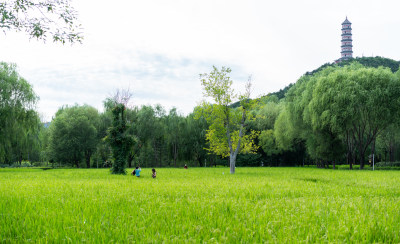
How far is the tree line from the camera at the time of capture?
32.2 m

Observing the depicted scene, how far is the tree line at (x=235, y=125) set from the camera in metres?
32.2

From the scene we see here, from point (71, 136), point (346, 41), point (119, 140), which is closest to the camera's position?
point (119, 140)

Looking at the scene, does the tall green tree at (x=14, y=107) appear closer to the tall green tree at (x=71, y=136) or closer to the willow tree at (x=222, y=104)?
the tall green tree at (x=71, y=136)

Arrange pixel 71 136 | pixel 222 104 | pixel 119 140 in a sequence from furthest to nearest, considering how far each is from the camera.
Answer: pixel 71 136, pixel 222 104, pixel 119 140

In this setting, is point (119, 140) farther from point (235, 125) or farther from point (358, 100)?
point (358, 100)

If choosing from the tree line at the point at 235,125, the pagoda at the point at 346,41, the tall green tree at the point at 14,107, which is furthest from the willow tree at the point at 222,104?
the pagoda at the point at 346,41

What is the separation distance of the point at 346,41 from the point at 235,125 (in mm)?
160502

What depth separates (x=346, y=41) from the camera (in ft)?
542

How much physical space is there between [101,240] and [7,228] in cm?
214

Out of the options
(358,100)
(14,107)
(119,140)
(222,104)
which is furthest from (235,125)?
(14,107)

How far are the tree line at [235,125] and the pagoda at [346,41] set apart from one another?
4662 inches

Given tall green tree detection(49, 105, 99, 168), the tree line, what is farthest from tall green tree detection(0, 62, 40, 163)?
tall green tree detection(49, 105, 99, 168)

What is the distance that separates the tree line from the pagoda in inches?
4662

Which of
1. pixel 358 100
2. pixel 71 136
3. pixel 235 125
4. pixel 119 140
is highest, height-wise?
pixel 358 100
